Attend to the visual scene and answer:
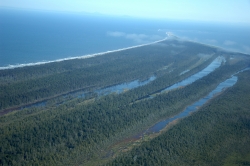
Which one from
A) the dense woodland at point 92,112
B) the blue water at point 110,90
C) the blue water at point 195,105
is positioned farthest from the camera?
the blue water at point 110,90

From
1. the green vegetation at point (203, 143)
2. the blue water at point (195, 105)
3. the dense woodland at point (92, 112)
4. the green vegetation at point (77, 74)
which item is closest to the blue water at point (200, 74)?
the dense woodland at point (92, 112)

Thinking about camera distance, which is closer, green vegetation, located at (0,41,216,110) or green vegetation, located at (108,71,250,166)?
green vegetation, located at (108,71,250,166)

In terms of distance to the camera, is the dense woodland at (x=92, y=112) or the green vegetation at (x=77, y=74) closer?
the dense woodland at (x=92, y=112)

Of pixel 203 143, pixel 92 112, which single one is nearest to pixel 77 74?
pixel 92 112

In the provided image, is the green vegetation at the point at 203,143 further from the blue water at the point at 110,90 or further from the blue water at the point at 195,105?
the blue water at the point at 110,90

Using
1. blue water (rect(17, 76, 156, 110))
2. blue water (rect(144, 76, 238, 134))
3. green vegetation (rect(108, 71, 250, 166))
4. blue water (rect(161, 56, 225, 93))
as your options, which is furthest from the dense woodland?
blue water (rect(161, 56, 225, 93))

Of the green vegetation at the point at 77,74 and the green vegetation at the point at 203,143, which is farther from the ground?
the green vegetation at the point at 77,74

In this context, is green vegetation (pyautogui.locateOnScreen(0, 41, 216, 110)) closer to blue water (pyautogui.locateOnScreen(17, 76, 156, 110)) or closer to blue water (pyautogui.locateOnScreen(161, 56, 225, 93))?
blue water (pyautogui.locateOnScreen(17, 76, 156, 110))

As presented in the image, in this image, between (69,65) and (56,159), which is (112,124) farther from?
(69,65)
